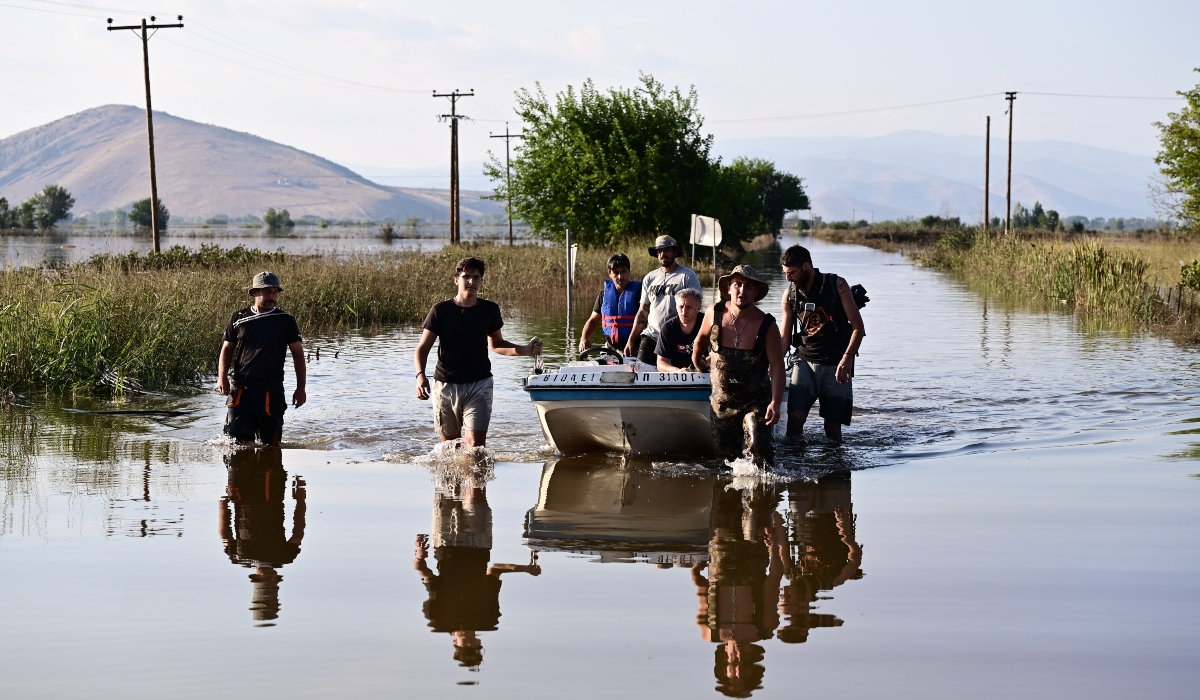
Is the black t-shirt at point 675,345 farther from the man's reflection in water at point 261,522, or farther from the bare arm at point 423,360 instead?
the man's reflection in water at point 261,522

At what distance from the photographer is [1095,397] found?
615 inches

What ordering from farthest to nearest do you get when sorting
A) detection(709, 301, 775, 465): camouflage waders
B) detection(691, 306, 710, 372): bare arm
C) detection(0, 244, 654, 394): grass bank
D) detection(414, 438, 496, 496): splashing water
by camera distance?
detection(0, 244, 654, 394): grass bank, detection(414, 438, 496, 496): splashing water, detection(691, 306, 710, 372): bare arm, detection(709, 301, 775, 465): camouflage waders

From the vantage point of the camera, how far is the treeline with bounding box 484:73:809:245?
48.2 meters

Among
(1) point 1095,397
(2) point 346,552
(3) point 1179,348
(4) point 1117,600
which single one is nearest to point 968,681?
(4) point 1117,600

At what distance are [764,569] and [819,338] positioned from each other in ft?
12.8

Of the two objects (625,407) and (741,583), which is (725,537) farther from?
(625,407)

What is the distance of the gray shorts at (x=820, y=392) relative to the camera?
35.9 feet

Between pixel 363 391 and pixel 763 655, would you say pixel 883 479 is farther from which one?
pixel 363 391

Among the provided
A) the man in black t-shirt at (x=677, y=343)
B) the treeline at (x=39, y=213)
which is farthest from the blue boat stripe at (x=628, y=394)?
the treeline at (x=39, y=213)

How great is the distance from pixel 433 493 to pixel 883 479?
12.2ft

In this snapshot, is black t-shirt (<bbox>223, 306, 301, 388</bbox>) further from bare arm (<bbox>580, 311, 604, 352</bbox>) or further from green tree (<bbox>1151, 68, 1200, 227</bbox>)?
green tree (<bbox>1151, 68, 1200, 227</bbox>)

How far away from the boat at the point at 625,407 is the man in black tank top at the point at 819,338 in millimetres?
874

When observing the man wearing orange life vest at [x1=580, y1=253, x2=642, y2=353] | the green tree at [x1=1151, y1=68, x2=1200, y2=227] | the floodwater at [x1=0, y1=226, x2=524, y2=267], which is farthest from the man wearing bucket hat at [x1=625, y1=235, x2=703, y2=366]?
the green tree at [x1=1151, y1=68, x2=1200, y2=227]

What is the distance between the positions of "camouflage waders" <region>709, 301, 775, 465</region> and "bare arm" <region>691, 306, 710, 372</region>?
6 cm
